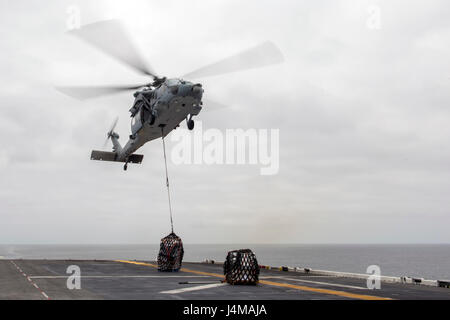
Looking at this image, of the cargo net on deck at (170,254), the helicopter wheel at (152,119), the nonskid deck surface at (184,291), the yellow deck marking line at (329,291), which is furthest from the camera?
the cargo net on deck at (170,254)

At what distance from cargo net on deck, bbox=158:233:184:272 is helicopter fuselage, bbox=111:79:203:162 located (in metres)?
7.90

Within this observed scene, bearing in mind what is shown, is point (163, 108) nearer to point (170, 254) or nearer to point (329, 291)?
point (170, 254)

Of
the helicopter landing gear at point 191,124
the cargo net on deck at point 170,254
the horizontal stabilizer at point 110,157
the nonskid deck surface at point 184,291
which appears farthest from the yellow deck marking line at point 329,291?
the horizontal stabilizer at point 110,157

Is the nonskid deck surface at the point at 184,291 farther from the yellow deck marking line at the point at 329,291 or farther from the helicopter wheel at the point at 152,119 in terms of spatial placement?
the helicopter wheel at the point at 152,119

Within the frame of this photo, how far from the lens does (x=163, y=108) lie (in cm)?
2886

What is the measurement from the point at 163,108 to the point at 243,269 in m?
11.7

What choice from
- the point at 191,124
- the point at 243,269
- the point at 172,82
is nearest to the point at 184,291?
the point at 243,269

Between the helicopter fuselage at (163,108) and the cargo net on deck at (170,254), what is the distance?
311 inches

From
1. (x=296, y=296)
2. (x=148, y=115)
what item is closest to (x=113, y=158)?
(x=148, y=115)

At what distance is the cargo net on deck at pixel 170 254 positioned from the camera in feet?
106

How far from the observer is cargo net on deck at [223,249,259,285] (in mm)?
24531

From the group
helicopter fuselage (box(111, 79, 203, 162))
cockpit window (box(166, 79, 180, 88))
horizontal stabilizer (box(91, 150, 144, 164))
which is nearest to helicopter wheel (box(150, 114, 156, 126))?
helicopter fuselage (box(111, 79, 203, 162))
